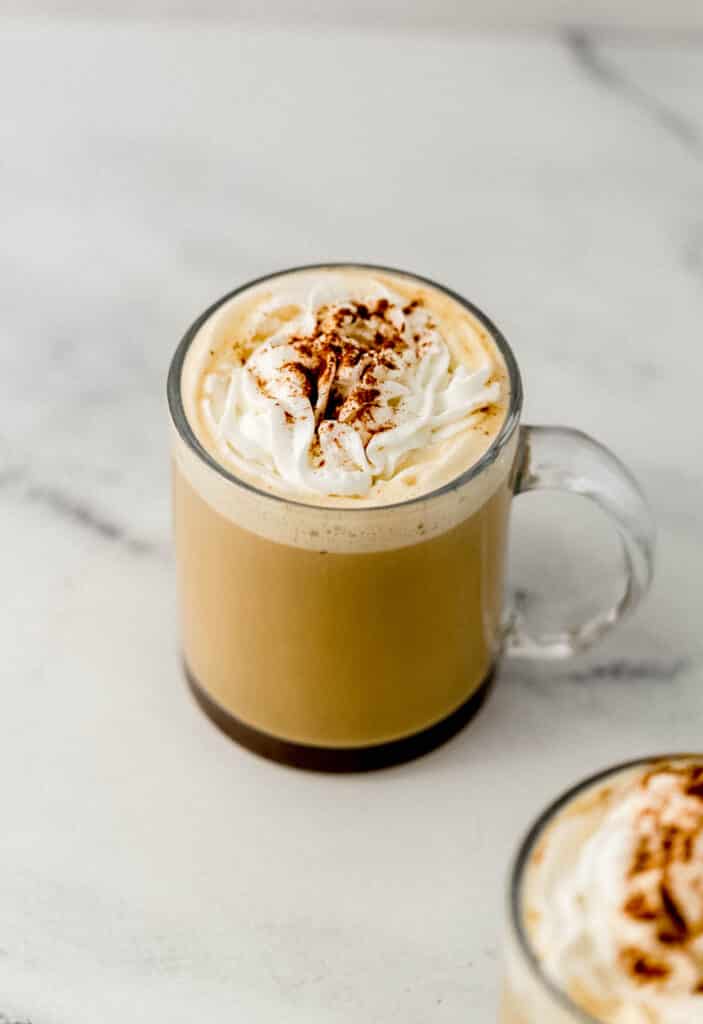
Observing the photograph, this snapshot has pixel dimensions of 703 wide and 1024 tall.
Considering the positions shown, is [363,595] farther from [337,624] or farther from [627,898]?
[627,898]

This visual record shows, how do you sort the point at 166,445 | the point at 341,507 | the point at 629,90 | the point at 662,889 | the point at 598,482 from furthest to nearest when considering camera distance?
the point at 629,90 < the point at 166,445 < the point at 598,482 < the point at 341,507 < the point at 662,889

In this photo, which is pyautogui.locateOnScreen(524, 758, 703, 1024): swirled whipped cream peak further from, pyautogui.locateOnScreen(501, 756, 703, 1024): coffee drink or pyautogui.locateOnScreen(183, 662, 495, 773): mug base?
pyautogui.locateOnScreen(183, 662, 495, 773): mug base

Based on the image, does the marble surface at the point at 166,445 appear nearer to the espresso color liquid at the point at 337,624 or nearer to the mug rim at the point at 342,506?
the espresso color liquid at the point at 337,624

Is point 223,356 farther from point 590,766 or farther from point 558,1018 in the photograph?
point 558,1018

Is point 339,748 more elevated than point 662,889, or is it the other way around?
point 662,889

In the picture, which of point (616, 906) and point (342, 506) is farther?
point (342, 506)

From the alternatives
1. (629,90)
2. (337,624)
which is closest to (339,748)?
(337,624)

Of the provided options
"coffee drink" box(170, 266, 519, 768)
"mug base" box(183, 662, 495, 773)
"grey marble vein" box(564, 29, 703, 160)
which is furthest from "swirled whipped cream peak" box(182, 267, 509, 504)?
"grey marble vein" box(564, 29, 703, 160)
